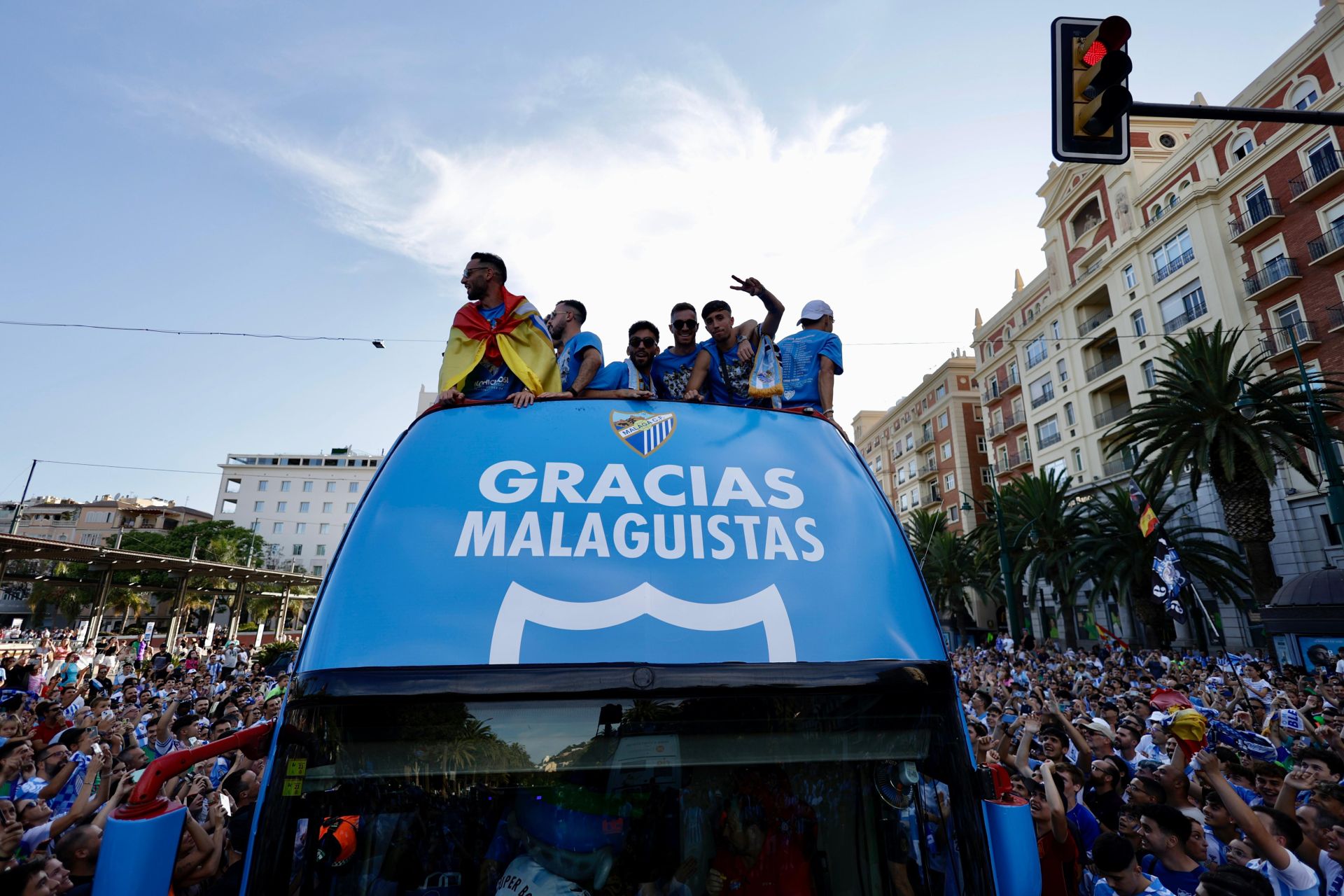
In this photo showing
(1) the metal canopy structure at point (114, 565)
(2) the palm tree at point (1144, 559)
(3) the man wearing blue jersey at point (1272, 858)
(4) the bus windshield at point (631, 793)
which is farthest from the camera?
(2) the palm tree at point (1144, 559)

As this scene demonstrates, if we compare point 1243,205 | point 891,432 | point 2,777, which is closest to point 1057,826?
point 2,777

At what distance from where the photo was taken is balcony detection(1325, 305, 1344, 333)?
2397 centimetres

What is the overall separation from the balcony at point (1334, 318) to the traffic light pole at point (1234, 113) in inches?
994

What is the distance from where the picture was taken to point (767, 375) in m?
4.12

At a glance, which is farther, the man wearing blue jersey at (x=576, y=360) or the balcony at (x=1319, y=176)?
the balcony at (x=1319, y=176)

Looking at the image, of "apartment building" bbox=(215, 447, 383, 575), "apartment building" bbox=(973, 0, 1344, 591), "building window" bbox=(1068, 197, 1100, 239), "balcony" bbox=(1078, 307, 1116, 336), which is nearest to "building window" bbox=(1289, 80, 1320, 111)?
"apartment building" bbox=(973, 0, 1344, 591)

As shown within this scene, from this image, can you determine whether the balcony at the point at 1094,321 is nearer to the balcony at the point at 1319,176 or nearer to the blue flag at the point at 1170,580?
the balcony at the point at 1319,176

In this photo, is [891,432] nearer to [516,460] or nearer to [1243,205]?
[1243,205]

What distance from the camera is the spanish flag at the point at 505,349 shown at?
3846 millimetres

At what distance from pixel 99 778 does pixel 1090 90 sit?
1055 centimetres

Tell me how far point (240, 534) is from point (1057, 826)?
79.7m

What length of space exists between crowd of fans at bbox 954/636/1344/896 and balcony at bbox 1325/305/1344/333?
21.0 meters

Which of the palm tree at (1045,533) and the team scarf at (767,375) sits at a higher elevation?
the palm tree at (1045,533)

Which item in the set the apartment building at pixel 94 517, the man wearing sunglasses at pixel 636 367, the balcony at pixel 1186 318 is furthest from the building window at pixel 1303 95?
the apartment building at pixel 94 517
